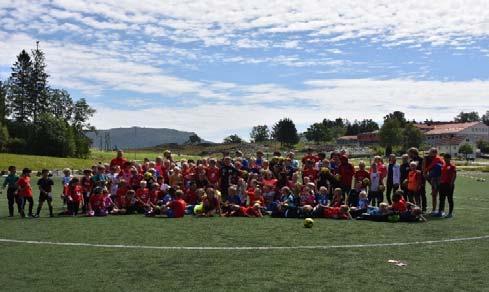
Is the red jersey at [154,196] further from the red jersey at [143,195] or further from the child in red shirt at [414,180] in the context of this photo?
the child in red shirt at [414,180]

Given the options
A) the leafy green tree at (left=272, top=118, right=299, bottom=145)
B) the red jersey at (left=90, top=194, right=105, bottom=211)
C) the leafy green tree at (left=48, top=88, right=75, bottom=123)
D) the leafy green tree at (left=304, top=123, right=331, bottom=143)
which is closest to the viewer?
the red jersey at (left=90, top=194, right=105, bottom=211)

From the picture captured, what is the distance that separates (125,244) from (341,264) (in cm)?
433

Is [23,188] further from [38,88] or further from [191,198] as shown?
[38,88]

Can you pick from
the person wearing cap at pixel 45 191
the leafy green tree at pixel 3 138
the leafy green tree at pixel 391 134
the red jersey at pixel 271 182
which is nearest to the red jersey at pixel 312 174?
the red jersey at pixel 271 182

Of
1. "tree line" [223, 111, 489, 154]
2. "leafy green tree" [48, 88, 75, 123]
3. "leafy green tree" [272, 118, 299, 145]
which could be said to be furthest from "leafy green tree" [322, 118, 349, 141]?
"leafy green tree" [48, 88, 75, 123]

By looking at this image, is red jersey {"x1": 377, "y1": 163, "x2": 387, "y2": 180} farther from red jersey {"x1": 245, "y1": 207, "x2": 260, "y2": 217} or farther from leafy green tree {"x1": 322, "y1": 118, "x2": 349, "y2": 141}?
leafy green tree {"x1": 322, "y1": 118, "x2": 349, "y2": 141}

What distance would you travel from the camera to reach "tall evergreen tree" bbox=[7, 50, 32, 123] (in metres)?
92.7

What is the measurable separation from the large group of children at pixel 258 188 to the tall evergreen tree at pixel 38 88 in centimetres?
8161

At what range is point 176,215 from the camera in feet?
52.0

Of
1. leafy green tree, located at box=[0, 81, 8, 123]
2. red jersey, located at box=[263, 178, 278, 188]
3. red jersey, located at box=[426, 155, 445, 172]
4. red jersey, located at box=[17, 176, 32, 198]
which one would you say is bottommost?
red jersey, located at box=[17, 176, 32, 198]

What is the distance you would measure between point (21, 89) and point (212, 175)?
8488 centimetres

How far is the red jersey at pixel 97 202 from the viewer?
16656mm

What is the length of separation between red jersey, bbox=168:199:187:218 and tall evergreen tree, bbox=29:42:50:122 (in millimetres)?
84152

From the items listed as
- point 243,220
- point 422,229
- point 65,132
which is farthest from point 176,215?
point 65,132
